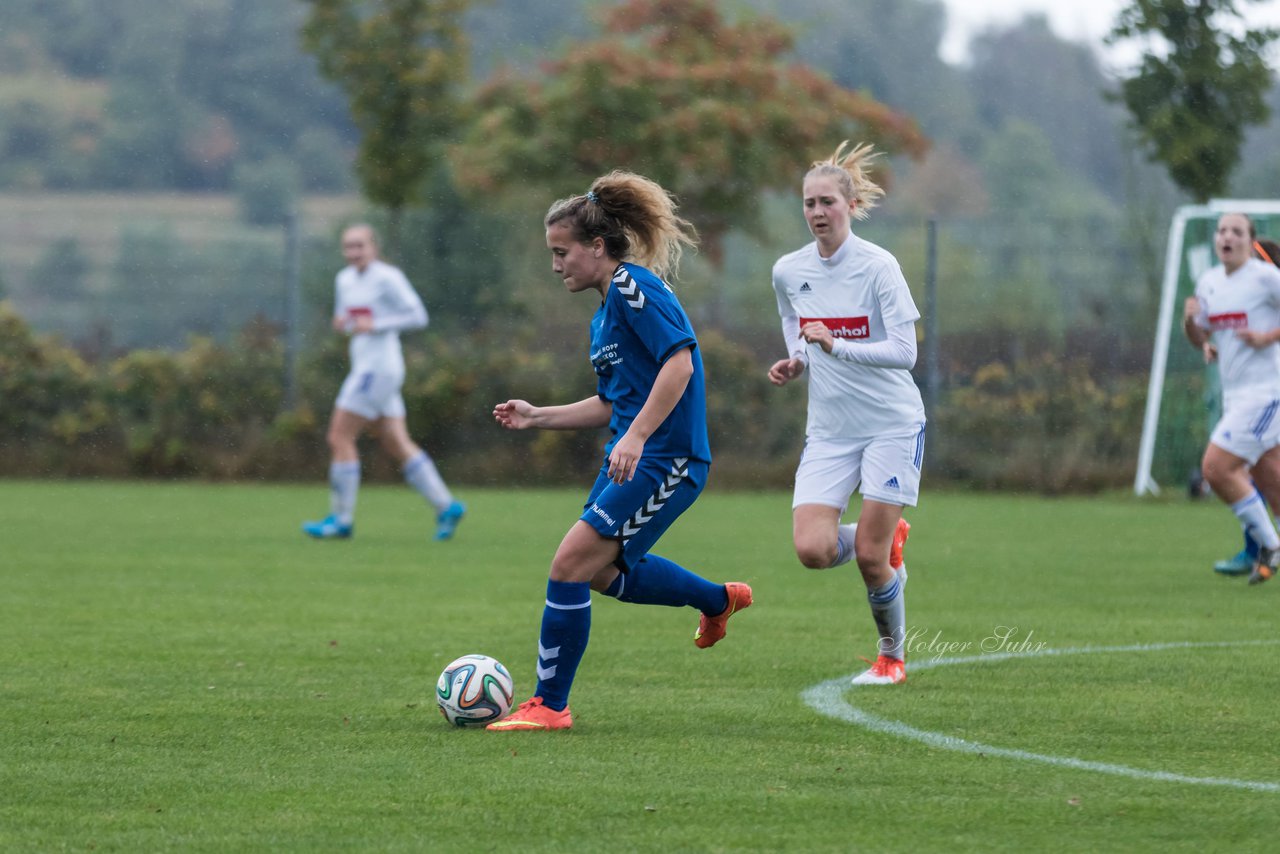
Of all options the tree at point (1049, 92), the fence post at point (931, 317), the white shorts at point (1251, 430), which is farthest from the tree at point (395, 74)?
the tree at point (1049, 92)

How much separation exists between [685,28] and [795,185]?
4.00m

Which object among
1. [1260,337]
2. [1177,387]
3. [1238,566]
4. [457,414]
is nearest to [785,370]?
[1260,337]

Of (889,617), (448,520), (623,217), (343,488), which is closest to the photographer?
(623,217)

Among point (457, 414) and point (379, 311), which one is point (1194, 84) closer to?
point (457, 414)

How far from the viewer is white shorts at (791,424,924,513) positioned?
6.93 m

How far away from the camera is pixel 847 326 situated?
7.08 meters

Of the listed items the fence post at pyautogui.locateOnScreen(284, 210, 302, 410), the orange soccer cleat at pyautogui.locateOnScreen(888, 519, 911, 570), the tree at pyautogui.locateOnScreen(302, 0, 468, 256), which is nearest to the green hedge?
the fence post at pyautogui.locateOnScreen(284, 210, 302, 410)

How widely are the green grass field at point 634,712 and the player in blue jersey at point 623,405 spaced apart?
372mm

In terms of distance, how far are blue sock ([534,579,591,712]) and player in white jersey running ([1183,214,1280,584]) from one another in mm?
5571

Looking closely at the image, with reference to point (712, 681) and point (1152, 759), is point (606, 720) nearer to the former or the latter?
point (712, 681)

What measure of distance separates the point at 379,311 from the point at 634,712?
289 inches

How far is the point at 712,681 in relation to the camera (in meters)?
6.92

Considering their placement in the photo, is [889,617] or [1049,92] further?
[1049,92]

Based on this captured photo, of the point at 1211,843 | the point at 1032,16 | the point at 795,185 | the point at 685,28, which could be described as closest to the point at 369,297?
the point at 1211,843
